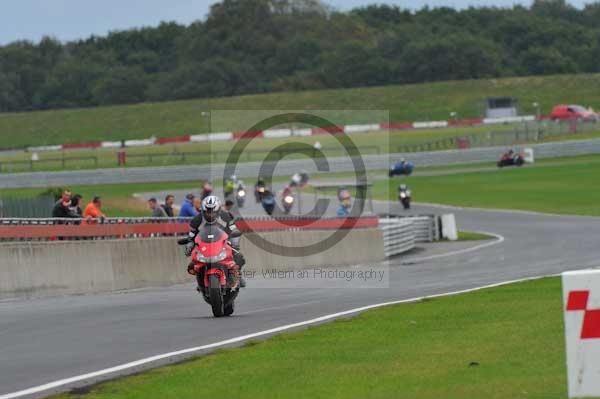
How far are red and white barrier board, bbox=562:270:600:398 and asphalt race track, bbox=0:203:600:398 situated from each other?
13.3ft

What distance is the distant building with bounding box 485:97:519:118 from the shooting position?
103531mm

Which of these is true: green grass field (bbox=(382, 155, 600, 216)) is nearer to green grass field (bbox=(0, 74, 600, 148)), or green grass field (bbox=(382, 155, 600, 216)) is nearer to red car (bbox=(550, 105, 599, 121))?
red car (bbox=(550, 105, 599, 121))

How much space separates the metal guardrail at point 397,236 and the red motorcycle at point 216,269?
1809 cm

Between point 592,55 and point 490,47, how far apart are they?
9.46 metres

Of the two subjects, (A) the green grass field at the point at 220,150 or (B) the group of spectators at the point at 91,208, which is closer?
(B) the group of spectators at the point at 91,208

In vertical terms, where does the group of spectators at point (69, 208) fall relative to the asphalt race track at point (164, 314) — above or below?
above

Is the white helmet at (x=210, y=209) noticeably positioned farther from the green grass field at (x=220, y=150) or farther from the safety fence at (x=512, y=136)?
the safety fence at (x=512, y=136)

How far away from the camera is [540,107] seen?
107 m

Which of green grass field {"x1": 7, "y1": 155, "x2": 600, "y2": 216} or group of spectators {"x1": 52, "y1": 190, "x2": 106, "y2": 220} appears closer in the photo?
group of spectators {"x1": 52, "y1": 190, "x2": 106, "y2": 220}

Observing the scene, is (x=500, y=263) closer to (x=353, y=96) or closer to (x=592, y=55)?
(x=353, y=96)

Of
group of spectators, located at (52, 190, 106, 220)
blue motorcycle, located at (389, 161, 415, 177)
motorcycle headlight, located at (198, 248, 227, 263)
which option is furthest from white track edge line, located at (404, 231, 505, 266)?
blue motorcycle, located at (389, 161, 415, 177)

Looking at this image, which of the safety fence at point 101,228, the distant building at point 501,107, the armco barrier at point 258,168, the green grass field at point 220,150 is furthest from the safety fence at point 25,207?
the distant building at point 501,107

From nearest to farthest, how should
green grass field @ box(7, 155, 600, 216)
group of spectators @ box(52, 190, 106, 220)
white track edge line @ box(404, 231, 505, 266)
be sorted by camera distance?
1. group of spectators @ box(52, 190, 106, 220)
2. white track edge line @ box(404, 231, 505, 266)
3. green grass field @ box(7, 155, 600, 216)

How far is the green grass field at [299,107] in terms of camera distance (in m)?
104
